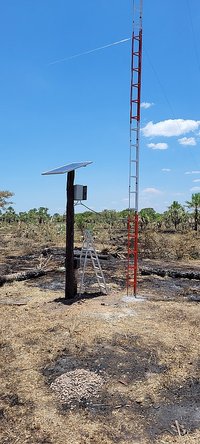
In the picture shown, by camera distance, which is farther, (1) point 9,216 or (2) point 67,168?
(1) point 9,216

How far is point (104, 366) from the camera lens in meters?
5.24

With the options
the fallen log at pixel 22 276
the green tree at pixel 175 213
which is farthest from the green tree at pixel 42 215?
the fallen log at pixel 22 276

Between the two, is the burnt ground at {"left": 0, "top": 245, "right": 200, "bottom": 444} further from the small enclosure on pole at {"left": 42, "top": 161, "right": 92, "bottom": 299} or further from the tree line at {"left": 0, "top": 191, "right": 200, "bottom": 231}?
the tree line at {"left": 0, "top": 191, "right": 200, "bottom": 231}

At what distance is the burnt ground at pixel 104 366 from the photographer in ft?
12.6

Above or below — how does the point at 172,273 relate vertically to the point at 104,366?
above

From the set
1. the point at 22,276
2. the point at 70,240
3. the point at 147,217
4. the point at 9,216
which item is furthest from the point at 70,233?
the point at 9,216

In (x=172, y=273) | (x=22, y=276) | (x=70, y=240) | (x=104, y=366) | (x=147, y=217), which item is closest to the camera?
(x=104, y=366)

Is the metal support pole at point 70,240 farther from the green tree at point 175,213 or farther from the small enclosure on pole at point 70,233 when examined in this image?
the green tree at point 175,213

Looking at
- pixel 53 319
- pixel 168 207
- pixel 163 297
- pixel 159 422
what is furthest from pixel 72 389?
pixel 168 207

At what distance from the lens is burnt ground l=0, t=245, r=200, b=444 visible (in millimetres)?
3834

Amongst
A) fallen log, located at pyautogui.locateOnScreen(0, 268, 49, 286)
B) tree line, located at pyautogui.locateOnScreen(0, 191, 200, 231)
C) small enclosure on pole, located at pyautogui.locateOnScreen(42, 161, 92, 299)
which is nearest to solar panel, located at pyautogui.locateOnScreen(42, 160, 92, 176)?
small enclosure on pole, located at pyautogui.locateOnScreen(42, 161, 92, 299)

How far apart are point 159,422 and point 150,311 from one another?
3.84 metres

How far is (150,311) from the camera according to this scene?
25.5 feet

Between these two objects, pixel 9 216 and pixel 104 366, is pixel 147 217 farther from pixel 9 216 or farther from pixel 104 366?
pixel 104 366
